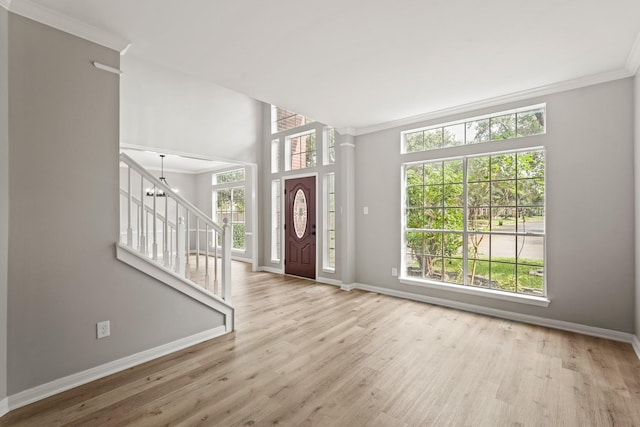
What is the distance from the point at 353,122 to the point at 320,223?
6.42 feet

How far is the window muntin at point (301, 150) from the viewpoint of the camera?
20.0 feet

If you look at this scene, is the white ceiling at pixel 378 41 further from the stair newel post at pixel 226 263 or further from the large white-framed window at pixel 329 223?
the large white-framed window at pixel 329 223

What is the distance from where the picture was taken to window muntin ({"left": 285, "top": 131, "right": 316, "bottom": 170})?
6.09 m

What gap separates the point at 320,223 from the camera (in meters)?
5.75

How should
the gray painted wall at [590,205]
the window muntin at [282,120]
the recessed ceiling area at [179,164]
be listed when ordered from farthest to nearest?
the recessed ceiling area at [179,164] < the window muntin at [282,120] < the gray painted wall at [590,205]

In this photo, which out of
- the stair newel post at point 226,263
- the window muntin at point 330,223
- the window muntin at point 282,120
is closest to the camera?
→ the stair newel post at point 226,263

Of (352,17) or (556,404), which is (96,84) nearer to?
(352,17)

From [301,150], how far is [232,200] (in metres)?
3.35

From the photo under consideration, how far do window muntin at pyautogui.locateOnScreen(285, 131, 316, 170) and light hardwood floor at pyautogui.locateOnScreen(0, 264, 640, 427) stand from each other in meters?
3.50

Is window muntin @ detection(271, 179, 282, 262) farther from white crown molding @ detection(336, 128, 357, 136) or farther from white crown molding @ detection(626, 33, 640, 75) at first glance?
white crown molding @ detection(626, 33, 640, 75)

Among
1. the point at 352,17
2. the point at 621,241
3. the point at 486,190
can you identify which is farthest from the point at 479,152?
the point at 352,17

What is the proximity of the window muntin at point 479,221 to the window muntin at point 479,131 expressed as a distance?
251mm

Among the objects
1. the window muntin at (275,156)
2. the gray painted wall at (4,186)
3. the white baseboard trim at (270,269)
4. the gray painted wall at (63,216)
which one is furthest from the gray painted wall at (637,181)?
the window muntin at (275,156)

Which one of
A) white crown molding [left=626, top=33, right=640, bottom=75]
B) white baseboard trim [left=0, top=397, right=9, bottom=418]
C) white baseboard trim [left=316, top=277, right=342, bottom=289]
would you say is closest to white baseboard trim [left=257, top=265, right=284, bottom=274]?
white baseboard trim [left=316, top=277, right=342, bottom=289]
